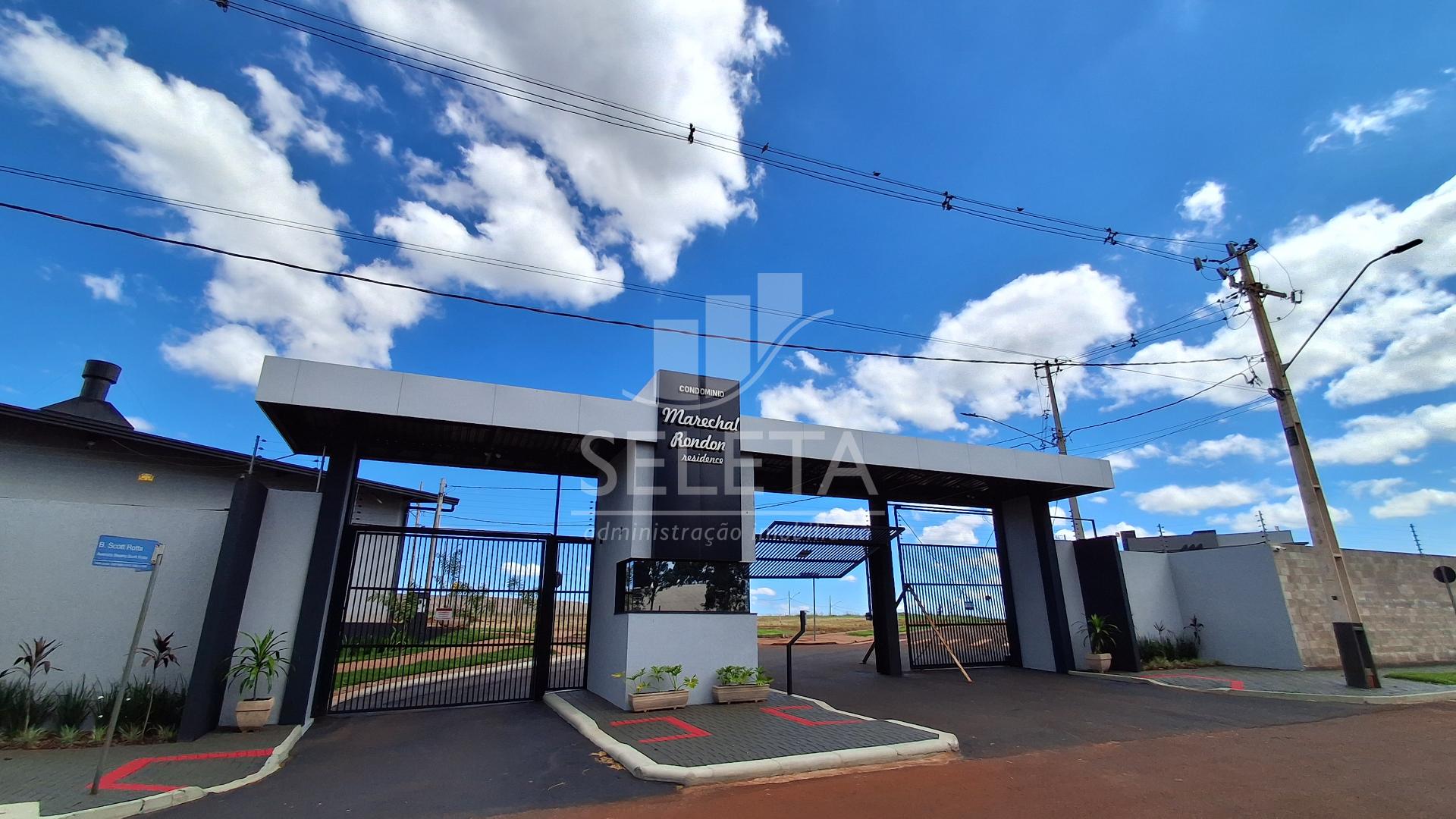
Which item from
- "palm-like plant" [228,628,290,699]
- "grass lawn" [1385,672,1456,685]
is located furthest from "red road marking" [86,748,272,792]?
"grass lawn" [1385,672,1456,685]

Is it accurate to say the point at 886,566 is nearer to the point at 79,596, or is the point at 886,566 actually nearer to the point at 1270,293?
the point at 1270,293

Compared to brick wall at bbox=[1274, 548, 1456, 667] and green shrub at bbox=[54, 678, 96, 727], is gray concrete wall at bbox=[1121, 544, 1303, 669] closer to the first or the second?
brick wall at bbox=[1274, 548, 1456, 667]

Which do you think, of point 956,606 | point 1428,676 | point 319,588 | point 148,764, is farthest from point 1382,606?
point 148,764

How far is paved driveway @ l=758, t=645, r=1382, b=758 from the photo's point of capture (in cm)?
805

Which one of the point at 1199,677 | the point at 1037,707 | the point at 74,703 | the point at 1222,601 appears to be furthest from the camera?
the point at 1222,601

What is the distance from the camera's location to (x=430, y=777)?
6.29 metres

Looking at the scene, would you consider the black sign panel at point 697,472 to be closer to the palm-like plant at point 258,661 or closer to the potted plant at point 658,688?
the potted plant at point 658,688

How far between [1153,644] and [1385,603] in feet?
21.3

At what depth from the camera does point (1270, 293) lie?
13.6 meters

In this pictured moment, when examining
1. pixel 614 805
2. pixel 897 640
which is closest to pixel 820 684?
pixel 897 640

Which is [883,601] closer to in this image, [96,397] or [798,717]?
[798,717]

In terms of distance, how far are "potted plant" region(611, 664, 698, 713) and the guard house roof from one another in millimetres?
3666

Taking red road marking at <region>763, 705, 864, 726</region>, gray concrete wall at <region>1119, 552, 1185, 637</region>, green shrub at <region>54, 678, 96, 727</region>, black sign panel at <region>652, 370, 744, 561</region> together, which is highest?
black sign panel at <region>652, 370, 744, 561</region>

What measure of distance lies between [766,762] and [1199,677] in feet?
39.9
